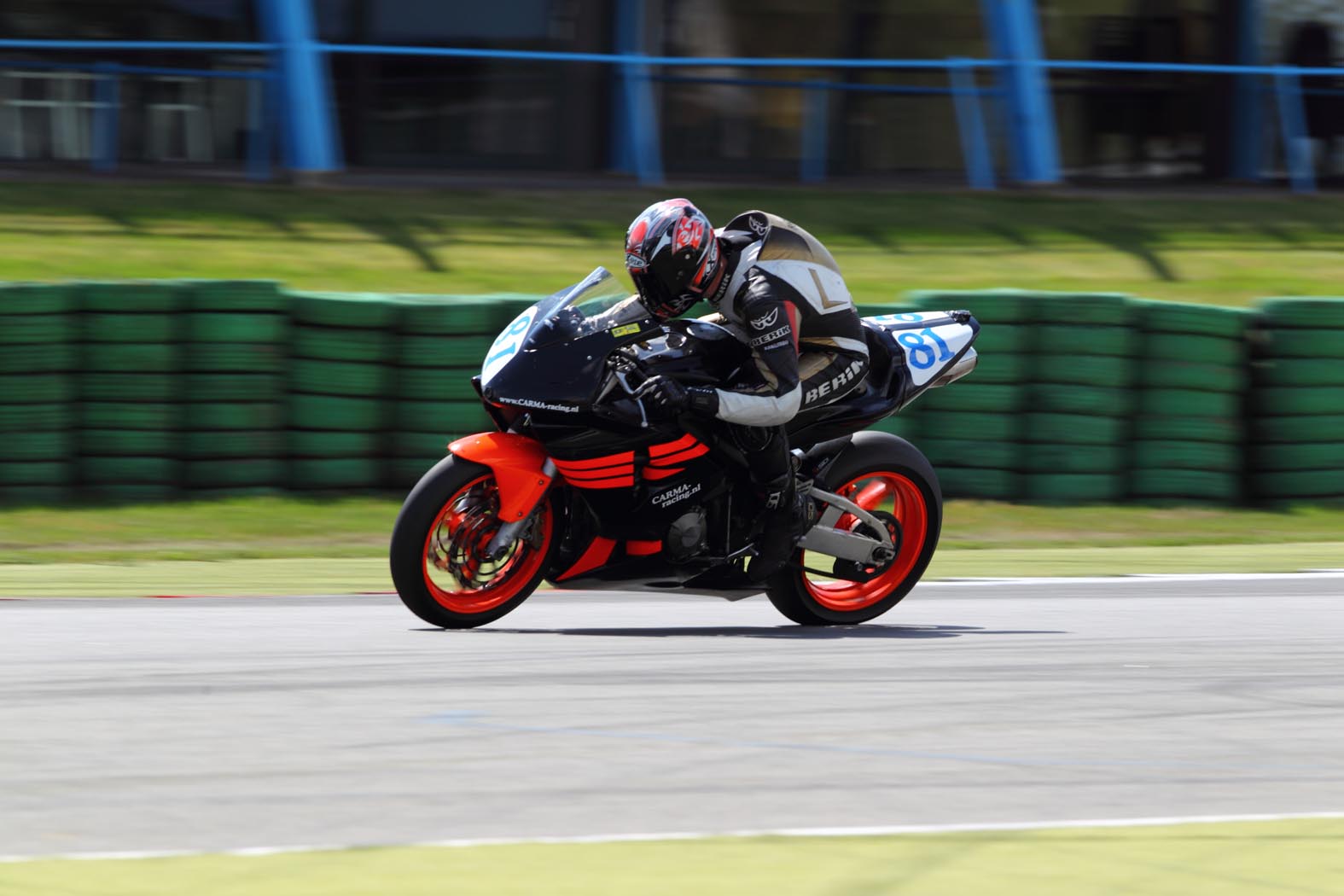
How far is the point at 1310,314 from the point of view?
36.1 feet

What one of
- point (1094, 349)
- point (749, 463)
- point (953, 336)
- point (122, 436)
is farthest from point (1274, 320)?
point (122, 436)

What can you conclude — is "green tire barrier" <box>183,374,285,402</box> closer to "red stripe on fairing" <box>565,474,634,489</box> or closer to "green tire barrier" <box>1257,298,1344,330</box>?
"red stripe on fairing" <box>565,474,634,489</box>

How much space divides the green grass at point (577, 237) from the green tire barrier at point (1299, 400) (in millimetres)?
2919

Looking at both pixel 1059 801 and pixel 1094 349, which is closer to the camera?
pixel 1059 801

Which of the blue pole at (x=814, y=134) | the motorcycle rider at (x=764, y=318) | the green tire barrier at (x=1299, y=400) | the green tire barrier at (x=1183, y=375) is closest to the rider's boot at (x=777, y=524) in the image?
the motorcycle rider at (x=764, y=318)

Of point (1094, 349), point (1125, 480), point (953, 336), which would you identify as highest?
point (953, 336)

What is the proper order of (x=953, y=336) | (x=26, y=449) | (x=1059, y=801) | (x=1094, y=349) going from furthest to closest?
(x=1094, y=349)
(x=26, y=449)
(x=953, y=336)
(x=1059, y=801)

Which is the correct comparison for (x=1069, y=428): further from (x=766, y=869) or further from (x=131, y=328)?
(x=766, y=869)

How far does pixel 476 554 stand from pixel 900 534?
1739 millimetres

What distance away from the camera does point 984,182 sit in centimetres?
1698

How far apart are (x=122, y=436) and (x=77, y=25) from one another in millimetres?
7491

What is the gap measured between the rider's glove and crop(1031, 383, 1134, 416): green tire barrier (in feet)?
15.6

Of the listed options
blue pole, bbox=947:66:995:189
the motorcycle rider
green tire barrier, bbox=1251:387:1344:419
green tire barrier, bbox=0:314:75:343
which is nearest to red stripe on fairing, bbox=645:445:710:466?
the motorcycle rider

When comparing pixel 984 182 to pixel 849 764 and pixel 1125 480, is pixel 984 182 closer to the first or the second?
pixel 1125 480
